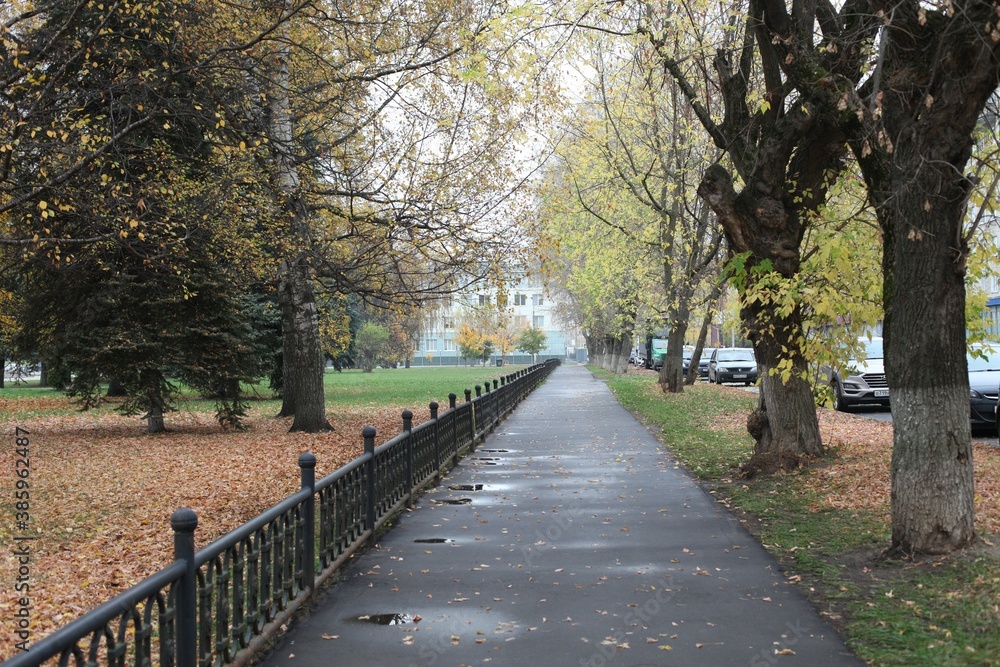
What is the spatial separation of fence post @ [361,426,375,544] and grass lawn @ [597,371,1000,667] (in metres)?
3.76

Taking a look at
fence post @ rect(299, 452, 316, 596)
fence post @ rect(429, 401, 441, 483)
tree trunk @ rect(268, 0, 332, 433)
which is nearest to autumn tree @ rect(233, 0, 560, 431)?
tree trunk @ rect(268, 0, 332, 433)

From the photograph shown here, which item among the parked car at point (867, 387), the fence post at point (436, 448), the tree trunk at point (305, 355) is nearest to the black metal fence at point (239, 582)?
the fence post at point (436, 448)

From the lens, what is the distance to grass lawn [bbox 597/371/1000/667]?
5566mm

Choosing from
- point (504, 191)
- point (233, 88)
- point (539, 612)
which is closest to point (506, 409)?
point (504, 191)

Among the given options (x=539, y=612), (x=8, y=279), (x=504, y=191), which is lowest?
(x=539, y=612)

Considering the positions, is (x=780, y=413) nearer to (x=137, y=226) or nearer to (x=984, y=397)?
(x=984, y=397)

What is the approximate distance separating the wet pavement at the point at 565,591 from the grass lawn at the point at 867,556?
254mm

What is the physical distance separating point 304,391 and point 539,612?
14.8 meters

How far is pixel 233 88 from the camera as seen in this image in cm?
1459

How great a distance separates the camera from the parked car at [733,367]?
45094 mm

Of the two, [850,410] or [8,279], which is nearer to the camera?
[8,279]

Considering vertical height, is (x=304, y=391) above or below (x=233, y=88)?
below

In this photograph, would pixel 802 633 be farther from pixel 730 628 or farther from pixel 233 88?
pixel 233 88

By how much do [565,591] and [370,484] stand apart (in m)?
2.58
